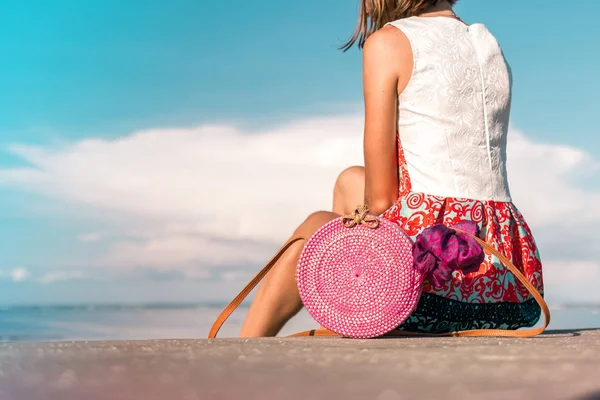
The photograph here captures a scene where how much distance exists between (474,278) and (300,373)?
1312mm

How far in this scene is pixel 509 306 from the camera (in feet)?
8.27

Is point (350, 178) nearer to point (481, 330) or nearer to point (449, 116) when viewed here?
point (449, 116)

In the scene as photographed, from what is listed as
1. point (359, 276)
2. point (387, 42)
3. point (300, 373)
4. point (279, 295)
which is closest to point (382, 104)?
point (387, 42)

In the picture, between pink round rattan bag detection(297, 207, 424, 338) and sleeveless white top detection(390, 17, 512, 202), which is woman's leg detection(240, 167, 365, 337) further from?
sleeveless white top detection(390, 17, 512, 202)

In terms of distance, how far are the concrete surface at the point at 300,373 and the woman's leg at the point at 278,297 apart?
83 cm

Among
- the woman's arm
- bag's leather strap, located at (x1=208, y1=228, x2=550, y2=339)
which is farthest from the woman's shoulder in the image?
Result: bag's leather strap, located at (x1=208, y1=228, x2=550, y2=339)

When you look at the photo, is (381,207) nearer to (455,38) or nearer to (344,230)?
A: (344,230)

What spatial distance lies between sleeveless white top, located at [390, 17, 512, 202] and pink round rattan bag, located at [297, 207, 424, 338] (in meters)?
0.37

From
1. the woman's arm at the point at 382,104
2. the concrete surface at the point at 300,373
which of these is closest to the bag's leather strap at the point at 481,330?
the woman's arm at the point at 382,104

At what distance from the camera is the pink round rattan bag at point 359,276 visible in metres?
2.22

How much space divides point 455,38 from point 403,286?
3.09 ft

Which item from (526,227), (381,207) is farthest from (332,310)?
(526,227)

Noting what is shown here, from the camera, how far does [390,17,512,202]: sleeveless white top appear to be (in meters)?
2.51

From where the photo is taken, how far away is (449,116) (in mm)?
2529
